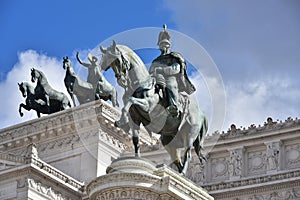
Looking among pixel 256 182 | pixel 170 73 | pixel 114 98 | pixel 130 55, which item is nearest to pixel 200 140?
pixel 170 73

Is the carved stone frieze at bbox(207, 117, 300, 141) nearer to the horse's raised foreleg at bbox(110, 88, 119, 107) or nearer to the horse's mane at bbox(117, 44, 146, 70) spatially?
the horse's raised foreleg at bbox(110, 88, 119, 107)

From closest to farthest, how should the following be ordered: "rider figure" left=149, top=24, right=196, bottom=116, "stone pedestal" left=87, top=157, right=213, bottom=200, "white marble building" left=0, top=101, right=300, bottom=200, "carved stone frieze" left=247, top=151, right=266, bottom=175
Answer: "stone pedestal" left=87, top=157, right=213, bottom=200 → "rider figure" left=149, top=24, right=196, bottom=116 → "white marble building" left=0, top=101, right=300, bottom=200 → "carved stone frieze" left=247, top=151, right=266, bottom=175

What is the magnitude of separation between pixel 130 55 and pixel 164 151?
21.3 m

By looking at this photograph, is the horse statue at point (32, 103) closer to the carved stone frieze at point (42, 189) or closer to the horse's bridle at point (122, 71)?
the carved stone frieze at point (42, 189)

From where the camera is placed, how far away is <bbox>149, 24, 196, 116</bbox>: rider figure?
36.3 meters

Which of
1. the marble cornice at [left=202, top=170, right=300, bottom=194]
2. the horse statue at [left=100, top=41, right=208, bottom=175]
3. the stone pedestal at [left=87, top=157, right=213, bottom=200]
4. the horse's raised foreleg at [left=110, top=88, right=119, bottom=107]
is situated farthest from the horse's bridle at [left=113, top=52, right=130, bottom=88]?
the horse's raised foreleg at [left=110, top=88, right=119, bottom=107]

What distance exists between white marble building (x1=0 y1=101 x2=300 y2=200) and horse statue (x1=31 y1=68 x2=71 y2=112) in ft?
6.80

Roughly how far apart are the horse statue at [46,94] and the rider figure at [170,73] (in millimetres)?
23297

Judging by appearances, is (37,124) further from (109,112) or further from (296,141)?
(296,141)

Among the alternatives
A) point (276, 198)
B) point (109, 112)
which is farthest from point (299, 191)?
point (109, 112)

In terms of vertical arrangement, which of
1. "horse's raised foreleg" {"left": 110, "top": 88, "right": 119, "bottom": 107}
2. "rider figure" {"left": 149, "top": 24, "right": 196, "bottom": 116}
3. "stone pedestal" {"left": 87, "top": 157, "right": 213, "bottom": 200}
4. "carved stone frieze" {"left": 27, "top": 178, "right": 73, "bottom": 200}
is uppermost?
"horse's raised foreleg" {"left": 110, "top": 88, "right": 119, "bottom": 107}

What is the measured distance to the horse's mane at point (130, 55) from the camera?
3707 cm

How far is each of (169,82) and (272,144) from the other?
70.2ft

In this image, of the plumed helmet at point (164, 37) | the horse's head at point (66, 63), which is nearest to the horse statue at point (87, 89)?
the horse's head at point (66, 63)
